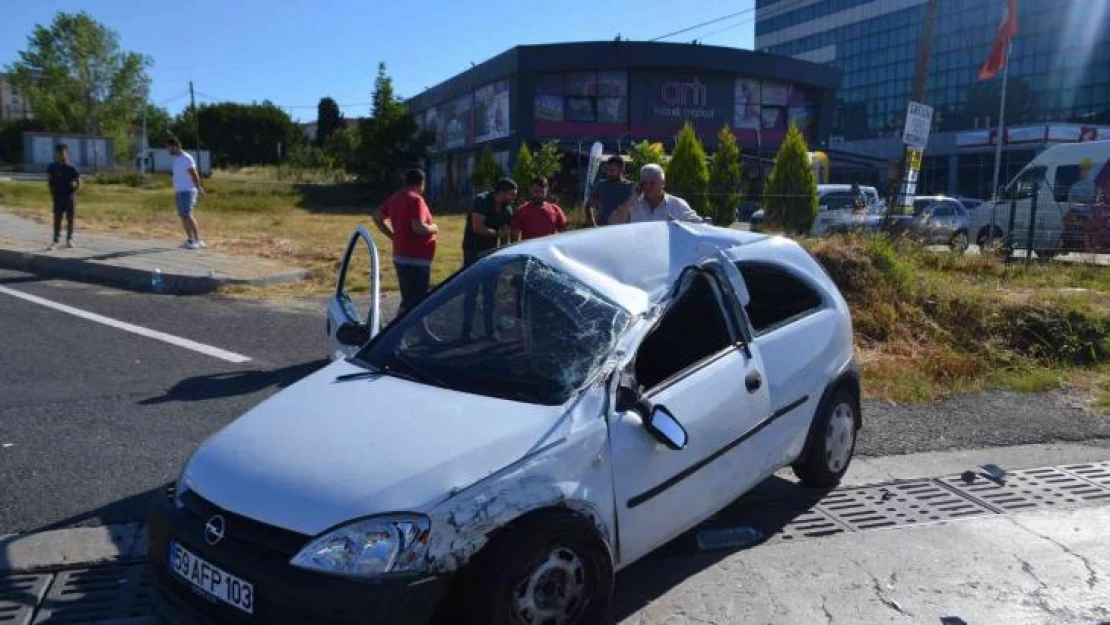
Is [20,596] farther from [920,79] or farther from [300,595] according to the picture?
[920,79]

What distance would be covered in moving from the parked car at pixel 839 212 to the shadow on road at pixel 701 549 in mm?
7404

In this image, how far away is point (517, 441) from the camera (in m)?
3.09

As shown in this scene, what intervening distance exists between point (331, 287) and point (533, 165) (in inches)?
611

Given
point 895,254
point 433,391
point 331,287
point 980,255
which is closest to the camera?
point 433,391

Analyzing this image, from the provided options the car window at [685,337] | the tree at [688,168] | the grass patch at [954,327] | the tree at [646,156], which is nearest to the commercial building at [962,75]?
the tree at [646,156]

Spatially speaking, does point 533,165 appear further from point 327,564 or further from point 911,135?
point 327,564

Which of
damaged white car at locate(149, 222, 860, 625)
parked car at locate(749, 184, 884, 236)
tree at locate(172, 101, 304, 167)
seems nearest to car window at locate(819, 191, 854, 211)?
parked car at locate(749, 184, 884, 236)

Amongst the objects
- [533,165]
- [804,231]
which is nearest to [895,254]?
[804,231]

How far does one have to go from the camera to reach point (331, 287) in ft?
37.9

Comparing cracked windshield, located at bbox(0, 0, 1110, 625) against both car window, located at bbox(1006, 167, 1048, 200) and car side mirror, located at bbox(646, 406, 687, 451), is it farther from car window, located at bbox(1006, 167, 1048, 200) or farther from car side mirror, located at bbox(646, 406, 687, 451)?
car window, located at bbox(1006, 167, 1048, 200)

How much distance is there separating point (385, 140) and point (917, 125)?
110ft

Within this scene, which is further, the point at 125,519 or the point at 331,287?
the point at 331,287

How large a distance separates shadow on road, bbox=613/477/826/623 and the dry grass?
7.61 meters

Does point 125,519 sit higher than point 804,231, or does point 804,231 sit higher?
point 804,231
